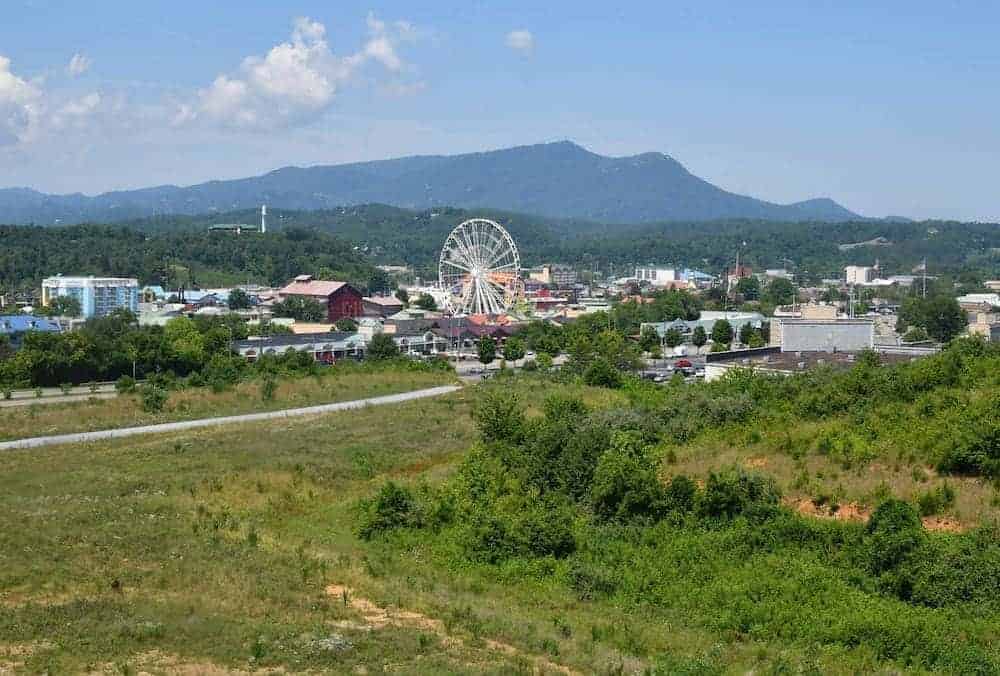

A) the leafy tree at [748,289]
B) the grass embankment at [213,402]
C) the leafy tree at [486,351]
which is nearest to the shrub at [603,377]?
the grass embankment at [213,402]

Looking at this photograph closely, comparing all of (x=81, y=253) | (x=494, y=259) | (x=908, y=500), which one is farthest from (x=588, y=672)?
(x=81, y=253)

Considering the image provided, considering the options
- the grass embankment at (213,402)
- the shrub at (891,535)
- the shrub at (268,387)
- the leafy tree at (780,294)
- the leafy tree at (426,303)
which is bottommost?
the leafy tree at (426,303)

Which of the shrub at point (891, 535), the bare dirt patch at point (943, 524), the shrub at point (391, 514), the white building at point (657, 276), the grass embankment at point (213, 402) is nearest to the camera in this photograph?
Answer: the shrub at point (891, 535)

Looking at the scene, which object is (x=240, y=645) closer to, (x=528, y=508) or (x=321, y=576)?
(x=321, y=576)

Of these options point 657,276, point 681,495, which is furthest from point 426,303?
point 681,495

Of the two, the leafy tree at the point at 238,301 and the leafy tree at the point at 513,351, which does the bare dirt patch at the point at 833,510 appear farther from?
the leafy tree at the point at 238,301

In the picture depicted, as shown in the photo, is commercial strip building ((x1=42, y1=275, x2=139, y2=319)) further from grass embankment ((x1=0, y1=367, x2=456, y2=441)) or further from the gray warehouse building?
the gray warehouse building

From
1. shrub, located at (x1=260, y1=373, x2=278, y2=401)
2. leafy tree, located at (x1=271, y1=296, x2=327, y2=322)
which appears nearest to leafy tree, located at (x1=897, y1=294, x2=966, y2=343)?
shrub, located at (x1=260, y1=373, x2=278, y2=401)
